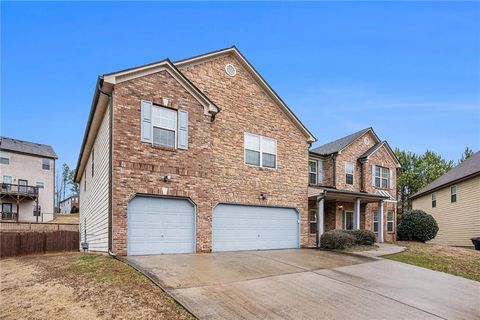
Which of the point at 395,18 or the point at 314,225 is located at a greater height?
the point at 395,18

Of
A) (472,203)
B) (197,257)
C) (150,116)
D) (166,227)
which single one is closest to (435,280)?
(197,257)

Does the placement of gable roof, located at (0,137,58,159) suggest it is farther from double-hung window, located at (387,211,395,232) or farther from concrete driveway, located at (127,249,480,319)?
double-hung window, located at (387,211,395,232)

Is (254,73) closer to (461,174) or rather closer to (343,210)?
(343,210)

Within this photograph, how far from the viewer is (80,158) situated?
20.3 meters

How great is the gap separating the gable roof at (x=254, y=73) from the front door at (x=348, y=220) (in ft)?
20.7

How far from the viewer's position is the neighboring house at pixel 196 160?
11703 millimetres

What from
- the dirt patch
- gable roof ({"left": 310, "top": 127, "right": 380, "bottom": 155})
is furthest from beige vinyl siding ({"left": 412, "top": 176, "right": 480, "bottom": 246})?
the dirt patch

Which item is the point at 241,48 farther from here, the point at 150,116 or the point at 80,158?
the point at 80,158

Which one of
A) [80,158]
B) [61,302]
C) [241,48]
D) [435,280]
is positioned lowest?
[435,280]

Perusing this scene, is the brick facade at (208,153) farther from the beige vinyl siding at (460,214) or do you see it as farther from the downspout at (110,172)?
the beige vinyl siding at (460,214)

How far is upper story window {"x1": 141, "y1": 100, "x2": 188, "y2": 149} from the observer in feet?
40.1

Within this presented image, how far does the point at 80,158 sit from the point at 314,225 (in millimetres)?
14604

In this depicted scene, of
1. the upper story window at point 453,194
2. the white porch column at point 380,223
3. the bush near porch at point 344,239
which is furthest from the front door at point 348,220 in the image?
the upper story window at point 453,194

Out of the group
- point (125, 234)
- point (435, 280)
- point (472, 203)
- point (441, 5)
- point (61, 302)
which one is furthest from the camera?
point (472, 203)
